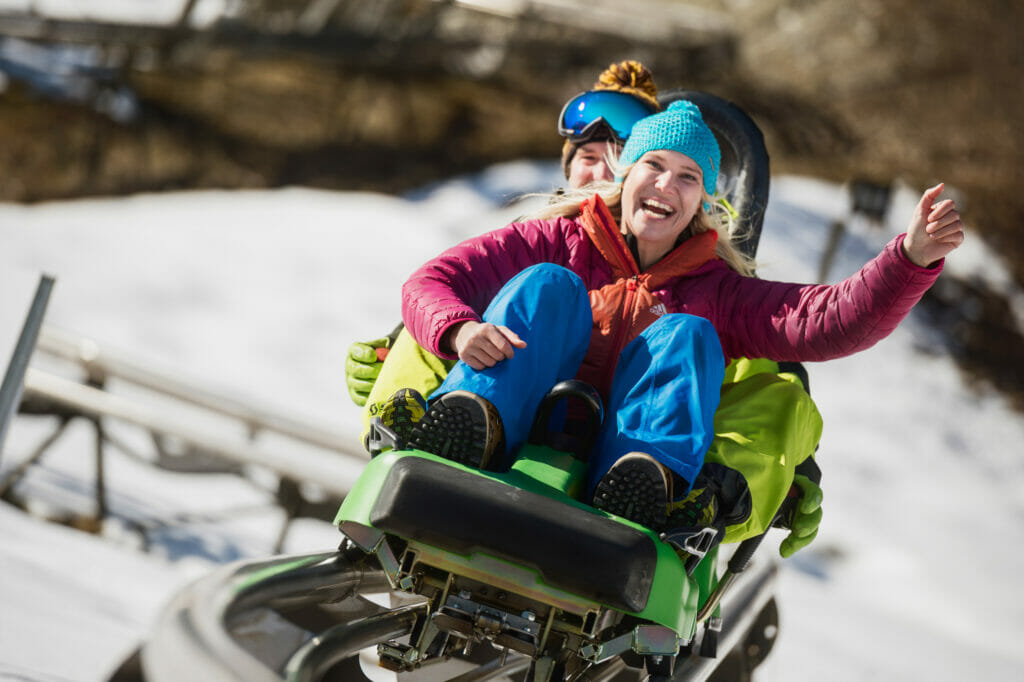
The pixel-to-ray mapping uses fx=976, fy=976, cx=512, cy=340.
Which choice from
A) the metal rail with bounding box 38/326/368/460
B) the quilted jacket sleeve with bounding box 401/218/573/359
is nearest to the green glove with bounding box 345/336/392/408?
the quilted jacket sleeve with bounding box 401/218/573/359

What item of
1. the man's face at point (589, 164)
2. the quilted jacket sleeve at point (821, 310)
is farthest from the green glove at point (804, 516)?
the man's face at point (589, 164)

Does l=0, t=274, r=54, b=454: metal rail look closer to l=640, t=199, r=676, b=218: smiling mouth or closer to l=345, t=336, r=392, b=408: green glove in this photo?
l=345, t=336, r=392, b=408: green glove

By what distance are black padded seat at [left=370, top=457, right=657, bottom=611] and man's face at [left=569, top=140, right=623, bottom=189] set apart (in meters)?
1.25

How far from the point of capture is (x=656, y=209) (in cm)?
171

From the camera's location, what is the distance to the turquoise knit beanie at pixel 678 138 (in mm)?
1728

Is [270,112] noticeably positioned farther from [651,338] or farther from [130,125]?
[651,338]

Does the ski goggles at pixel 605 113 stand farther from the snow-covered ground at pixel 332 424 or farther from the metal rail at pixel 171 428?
the metal rail at pixel 171 428

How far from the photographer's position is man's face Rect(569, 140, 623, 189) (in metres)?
2.29

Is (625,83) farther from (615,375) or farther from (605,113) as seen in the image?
(615,375)

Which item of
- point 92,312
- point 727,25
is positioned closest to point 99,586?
point 92,312

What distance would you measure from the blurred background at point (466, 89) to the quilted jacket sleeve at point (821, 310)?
6231 mm

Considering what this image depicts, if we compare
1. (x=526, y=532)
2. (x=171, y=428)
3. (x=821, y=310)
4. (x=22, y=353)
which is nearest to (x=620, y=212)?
(x=821, y=310)

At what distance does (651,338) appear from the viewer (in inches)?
57.1

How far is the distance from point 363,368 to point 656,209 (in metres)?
0.59
